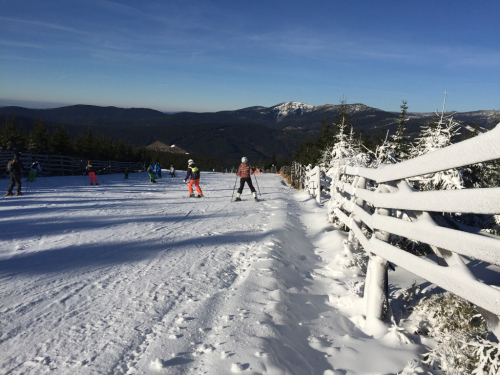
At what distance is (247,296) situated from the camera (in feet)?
12.4

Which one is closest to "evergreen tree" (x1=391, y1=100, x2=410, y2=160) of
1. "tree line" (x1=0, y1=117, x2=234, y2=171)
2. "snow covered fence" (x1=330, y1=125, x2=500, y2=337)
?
"snow covered fence" (x1=330, y1=125, x2=500, y2=337)

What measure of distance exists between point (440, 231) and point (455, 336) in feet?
3.16

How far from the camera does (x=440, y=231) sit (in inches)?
86.7

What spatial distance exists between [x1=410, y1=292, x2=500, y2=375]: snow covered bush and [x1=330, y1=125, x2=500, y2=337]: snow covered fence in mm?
334

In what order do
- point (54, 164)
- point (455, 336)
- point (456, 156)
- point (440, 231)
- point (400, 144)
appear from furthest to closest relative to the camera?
1. point (54, 164)
2. point (400, 144)
3. point (455, 336)
4. point (440, 231)
5. point (456, 156)

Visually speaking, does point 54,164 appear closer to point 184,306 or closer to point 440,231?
point 184,306

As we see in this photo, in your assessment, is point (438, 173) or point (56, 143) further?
point (56, 143)

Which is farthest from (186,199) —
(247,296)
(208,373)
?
(208,373)

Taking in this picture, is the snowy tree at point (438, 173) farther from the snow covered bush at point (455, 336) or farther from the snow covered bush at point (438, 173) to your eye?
the snow covered bush at point (455, 336)

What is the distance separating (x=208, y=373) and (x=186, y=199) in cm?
1164

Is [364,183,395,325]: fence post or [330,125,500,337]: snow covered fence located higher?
Answer: [330,125,500,337]: snow covered fence

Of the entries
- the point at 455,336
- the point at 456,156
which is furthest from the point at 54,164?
the point at 456,156

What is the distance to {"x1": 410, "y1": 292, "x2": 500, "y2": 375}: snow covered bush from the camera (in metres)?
2.14

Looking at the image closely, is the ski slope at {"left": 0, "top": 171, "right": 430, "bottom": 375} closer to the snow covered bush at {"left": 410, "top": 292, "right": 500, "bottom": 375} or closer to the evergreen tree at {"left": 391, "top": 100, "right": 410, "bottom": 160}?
the snow covered bush at {"left": 410, "top": 292, "right": 500, "bottom": 375}
